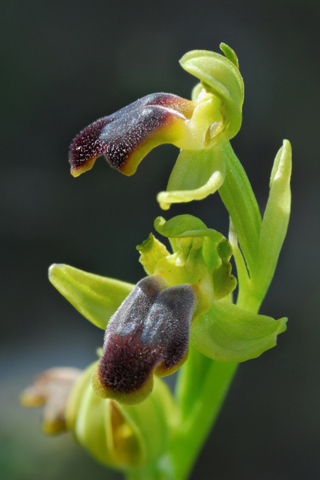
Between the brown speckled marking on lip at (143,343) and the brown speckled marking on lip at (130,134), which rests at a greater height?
the brown speckled marking on lip at (130,134)

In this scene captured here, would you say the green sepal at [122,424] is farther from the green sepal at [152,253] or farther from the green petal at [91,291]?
the green sepal at [152,253]

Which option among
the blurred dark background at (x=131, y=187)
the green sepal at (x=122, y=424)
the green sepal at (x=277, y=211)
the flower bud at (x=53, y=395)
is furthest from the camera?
the blurred dark background at (x=131, y=187)

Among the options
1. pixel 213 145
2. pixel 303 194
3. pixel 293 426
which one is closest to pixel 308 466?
pixel 293 426

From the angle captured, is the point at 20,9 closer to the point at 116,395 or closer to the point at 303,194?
the point at 303,194

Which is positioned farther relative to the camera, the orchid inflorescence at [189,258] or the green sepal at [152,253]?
the green sepal at [152,253]

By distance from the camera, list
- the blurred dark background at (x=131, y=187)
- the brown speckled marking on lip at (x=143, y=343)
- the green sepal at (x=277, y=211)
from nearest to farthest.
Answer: the brown speckled marking on lip at (x=143, y=343) → the green sepal at (x=277, y=211) → the blurred dark background at (x=131, y=187)

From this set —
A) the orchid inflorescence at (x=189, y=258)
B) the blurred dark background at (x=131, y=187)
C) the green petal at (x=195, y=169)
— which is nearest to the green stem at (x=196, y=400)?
the orchid inflorescence at (x=189, y=258)

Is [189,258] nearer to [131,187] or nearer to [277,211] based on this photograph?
[277,211]

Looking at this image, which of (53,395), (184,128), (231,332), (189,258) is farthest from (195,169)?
(53,395)
